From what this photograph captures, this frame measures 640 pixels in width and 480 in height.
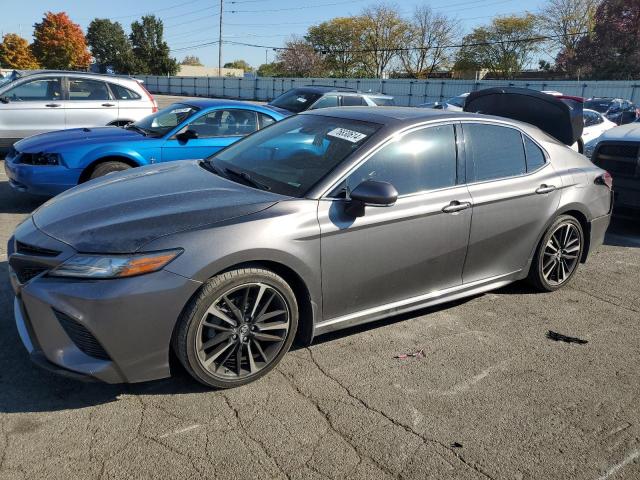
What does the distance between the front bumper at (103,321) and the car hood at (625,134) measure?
256 inches

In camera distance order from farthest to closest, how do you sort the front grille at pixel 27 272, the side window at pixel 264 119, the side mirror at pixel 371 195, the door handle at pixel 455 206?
the side window at pixel 264 119 < the door handle at pixel 455 206 < the side mirror at pixel 371 195 < the front grille at pixel 27 272

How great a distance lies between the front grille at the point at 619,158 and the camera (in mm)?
6973

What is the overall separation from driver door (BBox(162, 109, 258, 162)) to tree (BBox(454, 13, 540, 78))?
66.7 meters

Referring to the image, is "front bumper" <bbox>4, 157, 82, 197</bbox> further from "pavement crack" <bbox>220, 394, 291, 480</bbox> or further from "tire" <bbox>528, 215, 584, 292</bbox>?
"tire" <bbox>528, 215, 584, 292</bbox>

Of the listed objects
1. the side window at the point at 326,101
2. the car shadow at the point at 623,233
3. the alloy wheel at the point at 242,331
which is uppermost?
the side window at the point at 326,101

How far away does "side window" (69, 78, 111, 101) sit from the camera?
966cm

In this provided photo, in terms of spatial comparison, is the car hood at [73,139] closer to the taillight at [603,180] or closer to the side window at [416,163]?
the side window at [416,163]

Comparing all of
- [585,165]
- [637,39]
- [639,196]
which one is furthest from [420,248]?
[637,39]

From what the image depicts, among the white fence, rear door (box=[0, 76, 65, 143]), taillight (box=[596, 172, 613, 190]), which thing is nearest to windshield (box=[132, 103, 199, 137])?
rear door (box=[0, 76, 65, 143])

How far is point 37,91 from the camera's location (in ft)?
31.4

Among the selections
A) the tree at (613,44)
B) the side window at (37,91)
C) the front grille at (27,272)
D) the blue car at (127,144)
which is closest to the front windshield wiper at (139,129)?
the blue car at (127,144)

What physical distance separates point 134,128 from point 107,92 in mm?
2992

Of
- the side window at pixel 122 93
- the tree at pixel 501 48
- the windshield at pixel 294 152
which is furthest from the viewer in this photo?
the tree at pixel 501 48

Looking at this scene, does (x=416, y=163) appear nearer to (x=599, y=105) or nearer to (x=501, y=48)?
(x=599, y=105)
